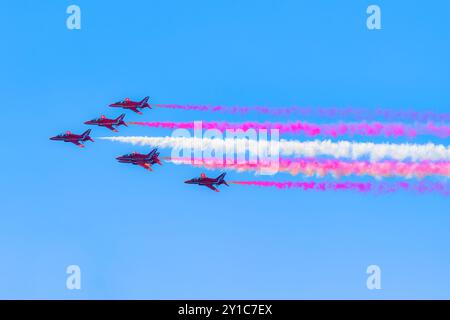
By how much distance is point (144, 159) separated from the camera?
383 feet

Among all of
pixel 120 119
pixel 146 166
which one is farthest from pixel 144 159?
pixel 120 119

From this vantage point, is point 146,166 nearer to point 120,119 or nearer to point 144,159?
point 144,159

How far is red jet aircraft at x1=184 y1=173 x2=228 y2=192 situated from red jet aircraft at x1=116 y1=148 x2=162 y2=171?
3.81m

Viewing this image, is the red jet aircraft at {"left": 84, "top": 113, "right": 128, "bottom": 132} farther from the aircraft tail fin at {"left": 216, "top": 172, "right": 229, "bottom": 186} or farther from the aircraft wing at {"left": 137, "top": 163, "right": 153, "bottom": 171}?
the aircraft tail fin at {"left": 216, "top": 172, "right": 229, "bottom": 186}

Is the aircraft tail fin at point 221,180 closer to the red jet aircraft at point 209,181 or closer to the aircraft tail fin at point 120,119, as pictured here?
the red jet aircraft at point 209,181

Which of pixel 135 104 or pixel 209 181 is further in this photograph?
pixel 135 104

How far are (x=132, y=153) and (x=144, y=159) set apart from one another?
226cm

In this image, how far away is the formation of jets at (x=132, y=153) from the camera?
378 feet
